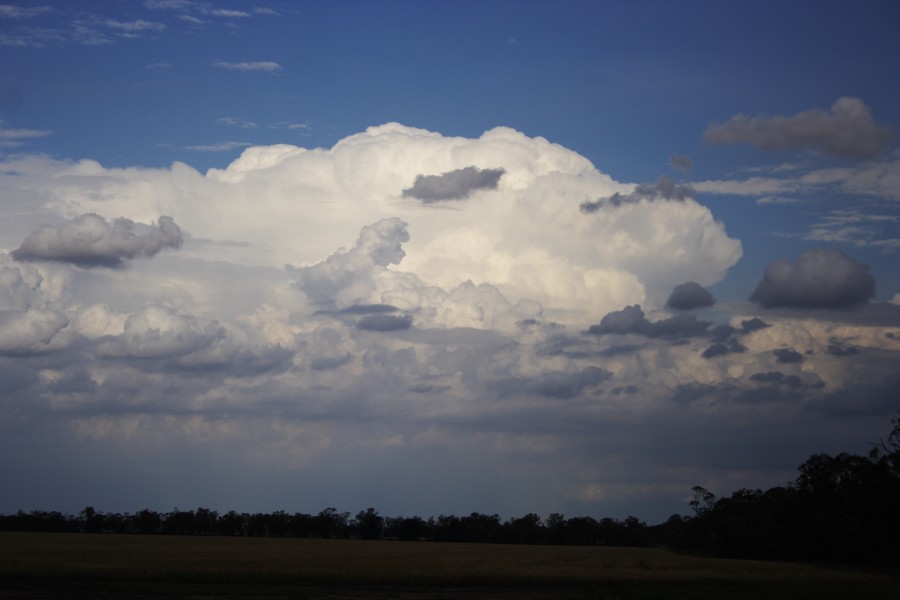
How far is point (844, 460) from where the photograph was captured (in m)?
111

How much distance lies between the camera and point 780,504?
134 metres

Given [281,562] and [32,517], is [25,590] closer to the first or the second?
[281,562]

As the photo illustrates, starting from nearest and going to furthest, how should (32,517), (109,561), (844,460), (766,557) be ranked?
(109,561) → (844,460) → (766,557) → (32,517)

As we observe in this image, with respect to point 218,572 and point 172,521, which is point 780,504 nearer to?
point 218,572

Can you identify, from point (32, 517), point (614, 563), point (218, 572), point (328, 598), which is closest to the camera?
point (328, 598)

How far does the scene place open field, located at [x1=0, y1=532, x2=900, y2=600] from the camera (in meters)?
49.8

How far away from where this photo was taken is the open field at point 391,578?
49.8 meters

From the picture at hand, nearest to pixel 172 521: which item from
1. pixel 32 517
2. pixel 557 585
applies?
pixel 32 517

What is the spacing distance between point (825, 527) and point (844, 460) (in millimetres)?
8368

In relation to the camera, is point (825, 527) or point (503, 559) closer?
point (503, 559)

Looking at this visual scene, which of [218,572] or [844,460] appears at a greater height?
[844,460]

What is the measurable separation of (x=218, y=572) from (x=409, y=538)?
142 metres

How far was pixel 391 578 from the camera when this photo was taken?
59.7 m

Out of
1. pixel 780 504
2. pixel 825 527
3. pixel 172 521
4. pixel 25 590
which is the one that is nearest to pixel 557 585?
pixel 25 590
